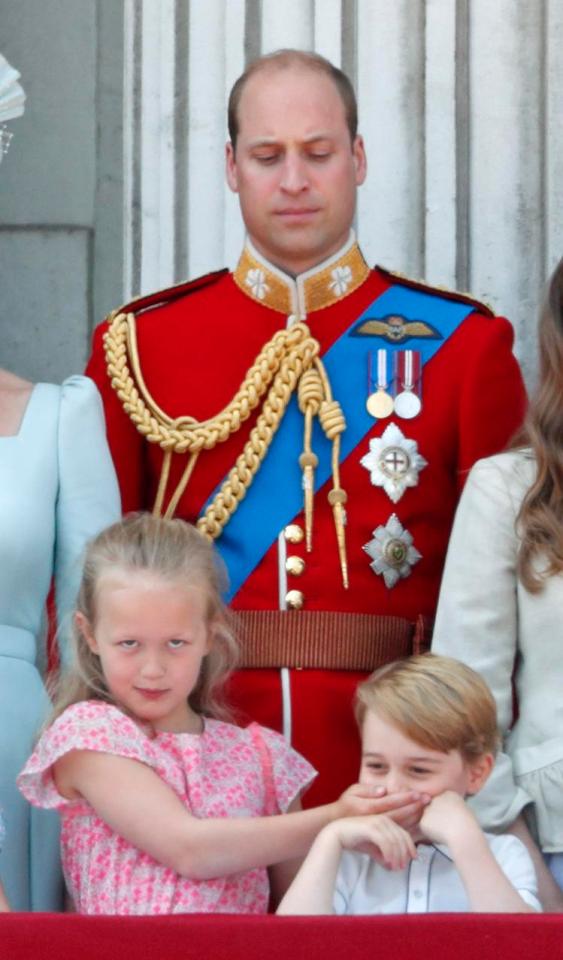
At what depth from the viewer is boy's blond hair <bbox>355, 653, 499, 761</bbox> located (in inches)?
110

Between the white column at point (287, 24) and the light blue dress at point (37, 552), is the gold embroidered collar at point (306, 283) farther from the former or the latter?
the white column at point (287, 24)

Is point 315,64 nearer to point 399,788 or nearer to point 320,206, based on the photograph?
point 320,206

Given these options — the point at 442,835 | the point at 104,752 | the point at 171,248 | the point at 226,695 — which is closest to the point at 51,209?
the point at 171,248

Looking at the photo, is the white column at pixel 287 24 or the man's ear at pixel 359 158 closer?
the man's ear at pixel 359 158

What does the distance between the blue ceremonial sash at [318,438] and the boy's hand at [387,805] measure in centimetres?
66

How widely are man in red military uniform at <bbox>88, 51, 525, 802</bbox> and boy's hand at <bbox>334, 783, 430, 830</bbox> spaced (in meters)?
0.55

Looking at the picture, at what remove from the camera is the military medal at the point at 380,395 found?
349cm

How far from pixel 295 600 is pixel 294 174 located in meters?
0.58

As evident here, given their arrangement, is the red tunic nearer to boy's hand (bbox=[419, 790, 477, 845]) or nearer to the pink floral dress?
the pink floral dress

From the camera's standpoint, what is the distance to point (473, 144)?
4.17 metres

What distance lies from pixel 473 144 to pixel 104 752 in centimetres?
163

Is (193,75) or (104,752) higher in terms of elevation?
(193,75)

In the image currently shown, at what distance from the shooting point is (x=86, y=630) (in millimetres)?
2982

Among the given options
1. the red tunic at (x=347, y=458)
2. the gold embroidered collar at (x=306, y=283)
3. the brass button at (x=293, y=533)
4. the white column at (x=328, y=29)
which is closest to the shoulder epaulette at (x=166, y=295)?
the red tunic at (x=347, y=458)
